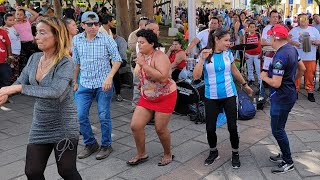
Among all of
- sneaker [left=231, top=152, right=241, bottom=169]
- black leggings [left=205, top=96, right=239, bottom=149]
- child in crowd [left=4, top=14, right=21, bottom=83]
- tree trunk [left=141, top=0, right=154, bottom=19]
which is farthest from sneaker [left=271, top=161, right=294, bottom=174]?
tree trunk [left=141, top=0, right=154, bottom=19]

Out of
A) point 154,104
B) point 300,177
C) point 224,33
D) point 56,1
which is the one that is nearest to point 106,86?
point 154,104

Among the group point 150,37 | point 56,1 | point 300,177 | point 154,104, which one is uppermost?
point 56,1

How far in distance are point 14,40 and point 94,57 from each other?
4292 millimetres

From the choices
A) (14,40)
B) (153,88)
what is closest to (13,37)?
(14,40)

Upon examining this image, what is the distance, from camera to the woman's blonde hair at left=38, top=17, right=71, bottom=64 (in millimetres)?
2564

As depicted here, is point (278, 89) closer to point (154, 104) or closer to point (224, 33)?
point (224, 33)

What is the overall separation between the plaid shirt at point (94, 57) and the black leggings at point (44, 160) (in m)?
1.55

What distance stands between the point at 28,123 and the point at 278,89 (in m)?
4.15

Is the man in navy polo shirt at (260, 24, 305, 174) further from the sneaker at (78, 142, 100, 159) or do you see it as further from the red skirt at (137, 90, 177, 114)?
the sneaker at (78, 142, 100, 159)

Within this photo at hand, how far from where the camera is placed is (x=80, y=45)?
13.7 ft

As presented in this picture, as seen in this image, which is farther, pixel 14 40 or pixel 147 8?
pixel 147 8

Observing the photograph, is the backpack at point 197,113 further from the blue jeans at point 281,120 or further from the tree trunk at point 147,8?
the tree trunk at point 147,8

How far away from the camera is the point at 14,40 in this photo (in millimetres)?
7656

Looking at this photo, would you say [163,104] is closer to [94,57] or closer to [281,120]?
[94,57]
